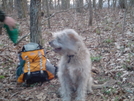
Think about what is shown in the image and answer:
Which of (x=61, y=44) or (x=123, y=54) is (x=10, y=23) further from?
(x=123, y=54)

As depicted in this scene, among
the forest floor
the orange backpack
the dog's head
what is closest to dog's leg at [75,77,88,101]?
the forest floor

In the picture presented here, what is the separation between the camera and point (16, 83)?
467cm

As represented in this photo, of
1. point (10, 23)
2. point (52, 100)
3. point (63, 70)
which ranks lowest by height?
point (52, 100)

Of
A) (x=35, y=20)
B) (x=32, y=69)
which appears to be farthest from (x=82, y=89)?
(x=35, y=20)

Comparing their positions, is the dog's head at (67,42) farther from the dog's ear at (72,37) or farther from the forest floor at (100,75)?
the forest floor at (100,75)

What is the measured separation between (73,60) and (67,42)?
0.43m

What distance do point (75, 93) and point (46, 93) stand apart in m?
0.74

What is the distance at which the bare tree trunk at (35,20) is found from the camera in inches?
203

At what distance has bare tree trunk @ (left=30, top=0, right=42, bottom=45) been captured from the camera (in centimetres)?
517

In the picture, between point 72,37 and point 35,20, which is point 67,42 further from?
point 35,20

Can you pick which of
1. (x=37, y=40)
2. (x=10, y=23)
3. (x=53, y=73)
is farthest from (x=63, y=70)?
(x=37, y=40)

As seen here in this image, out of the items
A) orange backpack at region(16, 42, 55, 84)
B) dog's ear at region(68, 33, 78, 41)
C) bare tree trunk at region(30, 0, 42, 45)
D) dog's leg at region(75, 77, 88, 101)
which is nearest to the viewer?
dog's ear at region(68, 33, 78, 41)

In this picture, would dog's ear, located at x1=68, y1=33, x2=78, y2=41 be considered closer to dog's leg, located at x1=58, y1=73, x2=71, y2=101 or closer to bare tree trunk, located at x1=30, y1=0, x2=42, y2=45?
dog's leg, located at x1=58, y1=73, x2=71, y2=101

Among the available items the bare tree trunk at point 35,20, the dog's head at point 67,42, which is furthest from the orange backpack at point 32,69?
the dog's head at point 67,42
